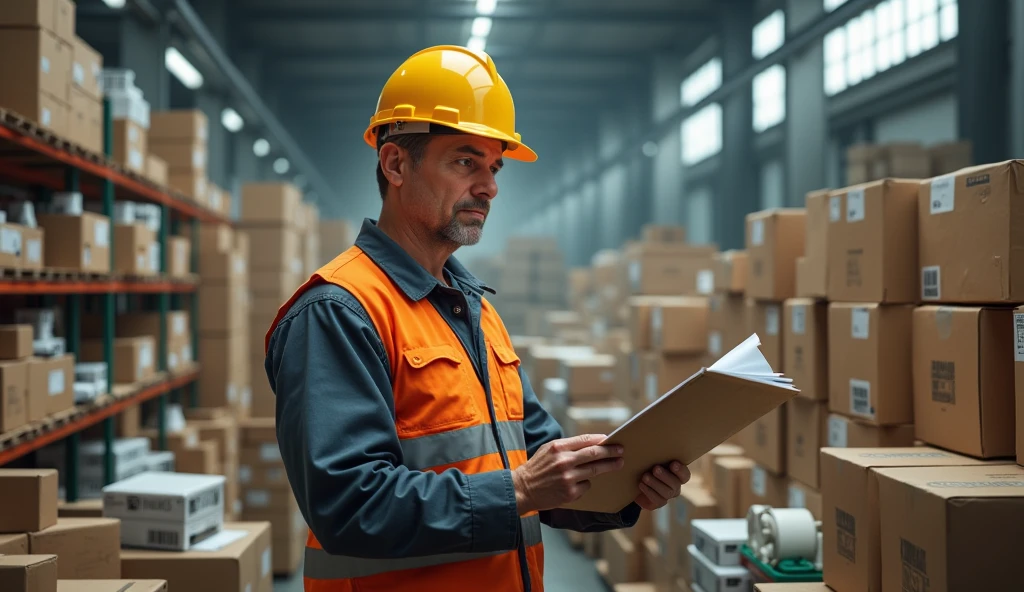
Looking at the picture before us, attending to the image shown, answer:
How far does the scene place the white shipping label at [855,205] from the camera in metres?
2.86

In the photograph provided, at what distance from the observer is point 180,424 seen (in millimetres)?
5758

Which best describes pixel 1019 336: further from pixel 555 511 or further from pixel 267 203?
pixel 267 203

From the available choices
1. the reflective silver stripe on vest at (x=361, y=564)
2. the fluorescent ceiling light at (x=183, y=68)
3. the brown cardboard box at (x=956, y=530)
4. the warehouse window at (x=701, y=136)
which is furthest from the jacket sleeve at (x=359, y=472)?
the warehouse window at (x=701, y=136)

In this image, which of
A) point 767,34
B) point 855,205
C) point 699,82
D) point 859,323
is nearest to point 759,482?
point 859,323

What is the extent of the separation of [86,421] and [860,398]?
332cm

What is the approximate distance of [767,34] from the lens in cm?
1038

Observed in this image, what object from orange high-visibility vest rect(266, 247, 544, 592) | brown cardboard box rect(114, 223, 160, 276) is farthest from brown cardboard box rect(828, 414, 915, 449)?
brown cardboard box rect(114, 223, 160, 276)

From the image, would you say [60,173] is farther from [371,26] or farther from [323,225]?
[371,26]

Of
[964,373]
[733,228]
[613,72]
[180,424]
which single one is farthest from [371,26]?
[964,373]

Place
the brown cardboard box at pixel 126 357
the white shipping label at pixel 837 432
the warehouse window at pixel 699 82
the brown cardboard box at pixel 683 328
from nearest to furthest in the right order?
1. the white shipping label at pixel 837 432
2. the brown cardboard box at pixel 126 357
3. the brown cardboard box at pixel 683 328
4. the warehouse window at pixel 699 82

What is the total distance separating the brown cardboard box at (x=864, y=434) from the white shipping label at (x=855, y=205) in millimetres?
695

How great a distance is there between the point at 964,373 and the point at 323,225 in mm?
9510

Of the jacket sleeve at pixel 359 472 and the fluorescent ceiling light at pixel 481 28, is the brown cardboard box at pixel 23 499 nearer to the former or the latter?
the jacket sleeve at pixel 359 472

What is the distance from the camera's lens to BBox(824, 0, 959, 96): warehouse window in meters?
7.46
